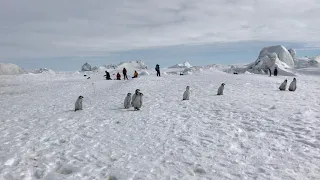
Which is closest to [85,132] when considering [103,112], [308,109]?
[103,112]

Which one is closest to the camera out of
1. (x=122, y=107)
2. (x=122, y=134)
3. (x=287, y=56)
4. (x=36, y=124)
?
(x=122, y=134)

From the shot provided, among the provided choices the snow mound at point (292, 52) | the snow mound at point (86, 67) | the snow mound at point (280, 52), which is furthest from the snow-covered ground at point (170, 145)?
the snow mound at point (86, 67)

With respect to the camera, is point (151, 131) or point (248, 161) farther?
point (151, 131)

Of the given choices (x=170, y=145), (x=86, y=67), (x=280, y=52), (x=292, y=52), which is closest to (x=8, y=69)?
(x=86, y=67)

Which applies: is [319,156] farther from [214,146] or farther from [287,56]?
[287,56]

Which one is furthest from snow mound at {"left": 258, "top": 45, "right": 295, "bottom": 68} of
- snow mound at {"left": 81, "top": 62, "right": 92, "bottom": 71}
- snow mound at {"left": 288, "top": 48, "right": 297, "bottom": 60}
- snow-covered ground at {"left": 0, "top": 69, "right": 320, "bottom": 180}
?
snow mound at {"left": 81, "top": 62, "right": 92, "bottom": 71}

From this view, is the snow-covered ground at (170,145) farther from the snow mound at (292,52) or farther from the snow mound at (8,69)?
the snow mound at (8,69)

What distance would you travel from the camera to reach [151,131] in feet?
32.3

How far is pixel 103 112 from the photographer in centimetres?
1393

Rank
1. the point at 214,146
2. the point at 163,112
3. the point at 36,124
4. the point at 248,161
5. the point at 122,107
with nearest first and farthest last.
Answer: the point at 248,161, the point at 214,146, the point at 36,124, the point at 163,112, the point at 122,107

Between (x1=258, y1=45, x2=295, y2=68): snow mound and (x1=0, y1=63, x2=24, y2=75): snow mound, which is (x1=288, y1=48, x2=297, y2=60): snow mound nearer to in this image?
(x1=258, y1=45, x2=295, y2=68): snow mound

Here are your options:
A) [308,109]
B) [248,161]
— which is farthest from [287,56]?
[248,161]

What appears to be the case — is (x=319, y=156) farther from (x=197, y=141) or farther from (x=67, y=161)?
(x=67, y=161)

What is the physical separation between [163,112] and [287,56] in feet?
299
